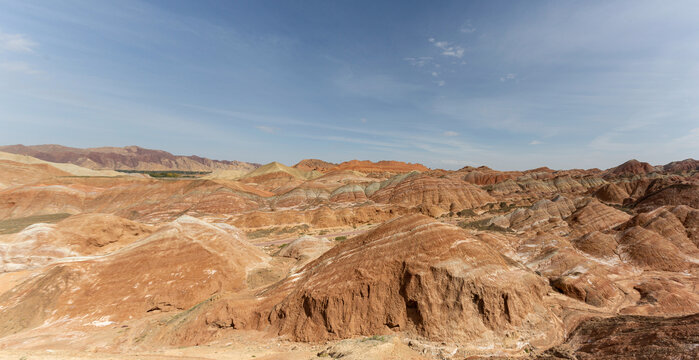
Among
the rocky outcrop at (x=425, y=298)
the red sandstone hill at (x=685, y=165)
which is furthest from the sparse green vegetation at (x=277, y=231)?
the red sandstone hill at (x=685, y=165)

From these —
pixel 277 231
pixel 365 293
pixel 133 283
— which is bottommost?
pixel 277 231

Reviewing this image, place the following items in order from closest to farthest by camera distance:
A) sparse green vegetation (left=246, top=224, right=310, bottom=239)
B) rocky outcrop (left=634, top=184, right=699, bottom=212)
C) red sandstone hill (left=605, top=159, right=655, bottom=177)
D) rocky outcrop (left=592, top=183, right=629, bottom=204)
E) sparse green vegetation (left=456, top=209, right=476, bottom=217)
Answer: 1. rocky outcrop (left=634, top=184, right=699, bottom=212)
2. sparse green vegetation (left=246, top=224, right=310, bottom=239)
3. sparse green vegetation (left=456, top=209, right=476, bottom=217)
4. rocky outcrop (left=592, top=183, right=629, bottom=204)
5. red sandstone hill (left=605, top=159, right=655, bottom=177)

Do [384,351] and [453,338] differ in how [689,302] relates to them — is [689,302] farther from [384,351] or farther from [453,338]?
[384,351]

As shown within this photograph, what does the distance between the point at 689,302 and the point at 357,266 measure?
1980 cm

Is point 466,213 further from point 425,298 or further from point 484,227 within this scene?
point 425,298

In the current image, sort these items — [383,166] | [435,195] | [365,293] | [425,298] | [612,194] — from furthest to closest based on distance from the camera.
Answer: [383,166], [612,194], [435,195], [365,293], [425,298]

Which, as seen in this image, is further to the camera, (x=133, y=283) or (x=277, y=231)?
(x=277, y=231)

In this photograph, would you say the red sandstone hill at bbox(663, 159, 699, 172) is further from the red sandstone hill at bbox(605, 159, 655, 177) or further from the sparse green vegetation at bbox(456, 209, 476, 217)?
the sparse green vegetation at bbox(456, 209, 476, 217)

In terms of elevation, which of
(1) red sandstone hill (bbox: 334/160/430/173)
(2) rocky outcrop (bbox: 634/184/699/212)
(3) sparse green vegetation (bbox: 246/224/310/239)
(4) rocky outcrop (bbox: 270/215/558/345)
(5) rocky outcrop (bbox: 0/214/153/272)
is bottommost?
(3) sparse green vegetation (bbox: 246/224/310/239)

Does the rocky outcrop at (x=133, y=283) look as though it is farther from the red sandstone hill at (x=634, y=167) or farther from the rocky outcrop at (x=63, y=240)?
the red sandstone hill at (x=634, y=167)

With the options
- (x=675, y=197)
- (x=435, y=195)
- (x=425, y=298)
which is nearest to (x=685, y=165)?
(x=675, y=197)

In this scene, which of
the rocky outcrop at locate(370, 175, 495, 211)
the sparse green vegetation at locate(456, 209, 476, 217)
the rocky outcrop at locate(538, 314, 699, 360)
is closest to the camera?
the rocky outcrop at locate(538, 314, 699, 360)

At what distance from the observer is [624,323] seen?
10.8 metres

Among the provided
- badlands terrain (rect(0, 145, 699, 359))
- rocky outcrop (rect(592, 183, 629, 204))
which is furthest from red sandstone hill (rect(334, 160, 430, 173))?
badlands terrain (rect(0, 145, 699, 359))
